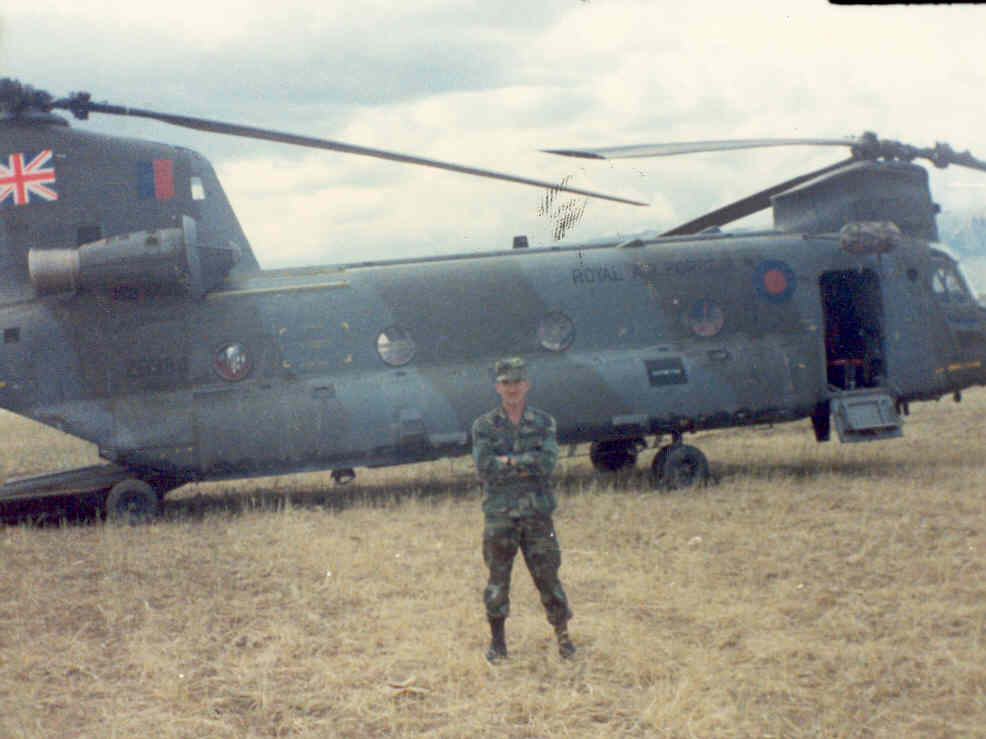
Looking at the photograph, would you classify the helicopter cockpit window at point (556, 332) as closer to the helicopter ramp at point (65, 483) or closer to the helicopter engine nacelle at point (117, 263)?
the helicopter engine nacelle at point (117, 263)

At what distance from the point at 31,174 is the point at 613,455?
879 cm

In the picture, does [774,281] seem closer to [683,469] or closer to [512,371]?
[683,469]

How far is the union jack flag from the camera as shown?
11898mm

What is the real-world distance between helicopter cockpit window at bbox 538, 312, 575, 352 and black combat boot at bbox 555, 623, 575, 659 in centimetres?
633

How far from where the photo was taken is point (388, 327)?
12.2 meters

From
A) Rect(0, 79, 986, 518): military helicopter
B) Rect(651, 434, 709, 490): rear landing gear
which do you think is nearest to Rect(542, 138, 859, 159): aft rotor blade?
Rect(0, 79, 986, 518): military helicopter

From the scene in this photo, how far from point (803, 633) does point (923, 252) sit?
27.8 feet

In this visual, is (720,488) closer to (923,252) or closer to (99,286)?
(923,252)

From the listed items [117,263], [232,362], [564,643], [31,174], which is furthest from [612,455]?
[31,174]

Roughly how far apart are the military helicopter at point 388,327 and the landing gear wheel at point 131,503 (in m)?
0.02

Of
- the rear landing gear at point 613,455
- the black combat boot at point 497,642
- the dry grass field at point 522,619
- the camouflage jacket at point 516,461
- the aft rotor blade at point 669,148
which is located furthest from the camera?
the rear landing gear at point 613,455

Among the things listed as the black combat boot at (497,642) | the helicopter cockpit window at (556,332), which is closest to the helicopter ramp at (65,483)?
the helicopter cockpit window at (556,332)

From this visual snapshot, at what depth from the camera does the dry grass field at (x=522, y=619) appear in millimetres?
5508

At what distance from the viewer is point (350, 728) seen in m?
5.41
